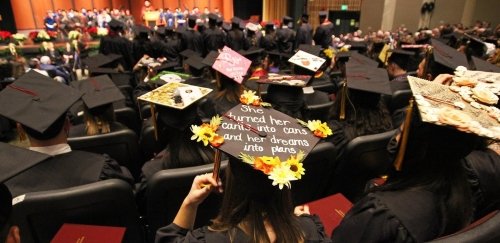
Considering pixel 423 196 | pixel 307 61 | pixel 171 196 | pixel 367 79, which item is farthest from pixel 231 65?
pixel 423 196

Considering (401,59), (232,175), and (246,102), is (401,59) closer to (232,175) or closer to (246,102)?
(246,102)

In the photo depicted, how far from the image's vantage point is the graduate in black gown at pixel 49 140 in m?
1.82

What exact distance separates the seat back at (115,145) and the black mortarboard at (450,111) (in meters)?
2.16

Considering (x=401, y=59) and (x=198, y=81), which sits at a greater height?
(x=401, y=59)

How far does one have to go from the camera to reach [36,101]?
2141mm

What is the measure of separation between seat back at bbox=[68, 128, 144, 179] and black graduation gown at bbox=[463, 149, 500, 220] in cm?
238

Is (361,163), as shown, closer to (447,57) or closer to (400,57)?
(447,57)

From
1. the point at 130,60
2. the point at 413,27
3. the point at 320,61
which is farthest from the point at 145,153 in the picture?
the point at 413,27

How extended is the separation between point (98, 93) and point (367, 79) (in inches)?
95.9

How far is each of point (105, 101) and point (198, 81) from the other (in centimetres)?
214

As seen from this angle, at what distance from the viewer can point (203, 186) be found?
1267 millimetres

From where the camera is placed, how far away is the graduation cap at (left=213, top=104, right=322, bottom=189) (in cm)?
112

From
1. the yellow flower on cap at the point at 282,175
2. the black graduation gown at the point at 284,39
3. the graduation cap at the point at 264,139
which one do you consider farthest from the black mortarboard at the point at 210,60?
the black graduation gown at the point at 284,39

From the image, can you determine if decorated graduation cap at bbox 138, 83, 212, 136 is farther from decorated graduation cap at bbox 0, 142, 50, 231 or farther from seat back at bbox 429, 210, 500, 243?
seat back at bbox 429, 210, 500, 243
